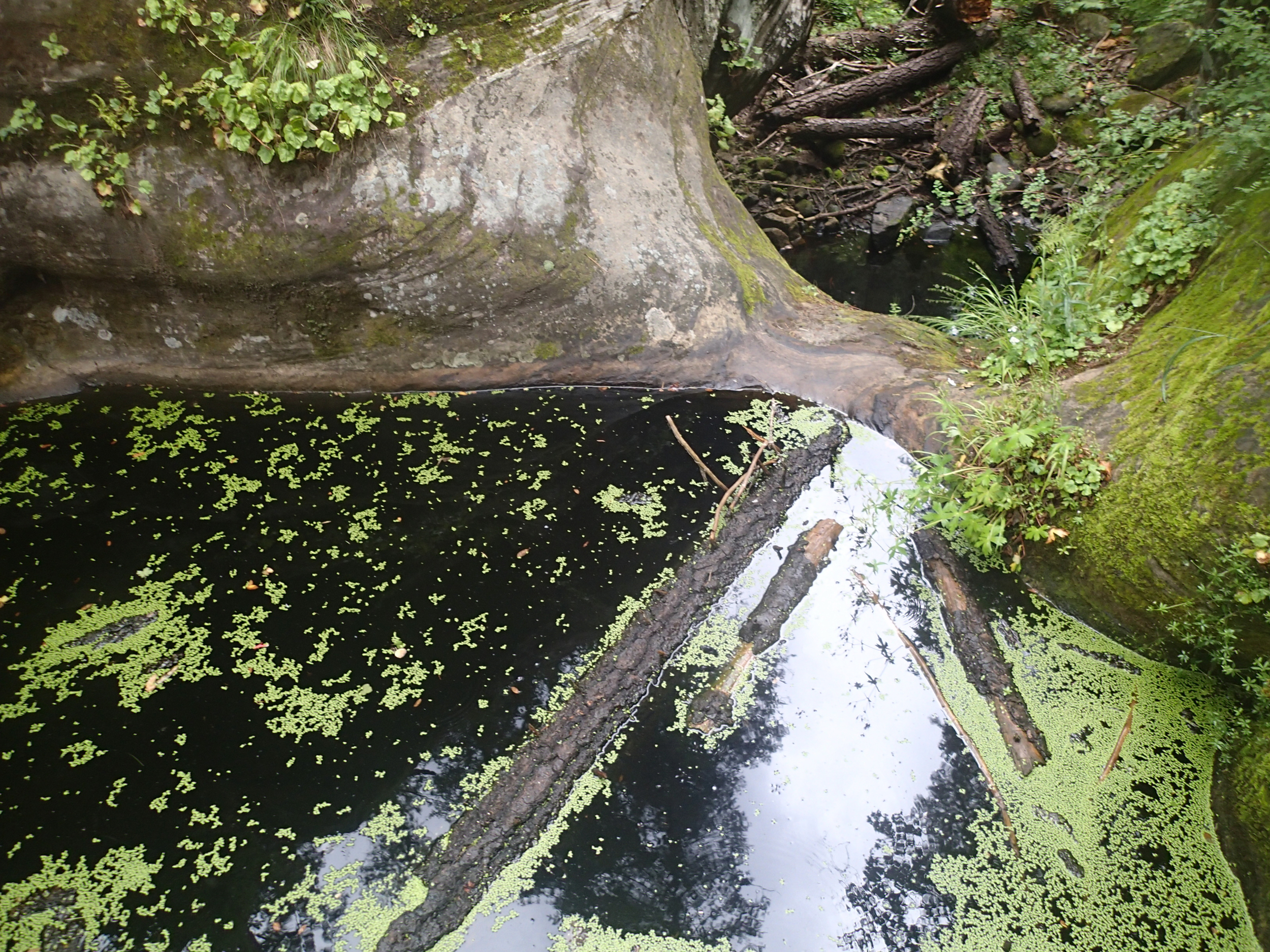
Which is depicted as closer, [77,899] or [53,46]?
[77,899]

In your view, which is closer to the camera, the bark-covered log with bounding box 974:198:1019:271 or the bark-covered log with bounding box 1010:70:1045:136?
the bark-covered log with bounding box 974:198:1019:271

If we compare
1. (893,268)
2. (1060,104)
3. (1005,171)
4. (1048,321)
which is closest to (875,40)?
(1060,104)

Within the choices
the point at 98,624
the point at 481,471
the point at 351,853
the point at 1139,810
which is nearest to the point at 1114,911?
the point at 1139,810

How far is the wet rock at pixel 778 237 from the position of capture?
595 centimetres

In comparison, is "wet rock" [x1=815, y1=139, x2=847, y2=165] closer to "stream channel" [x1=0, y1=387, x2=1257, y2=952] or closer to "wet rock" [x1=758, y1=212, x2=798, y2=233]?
"wet rock" [x1=758, y1=212, x2=798, y2=233]

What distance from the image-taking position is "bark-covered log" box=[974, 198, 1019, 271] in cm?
555

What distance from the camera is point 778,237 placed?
5961 millimetres

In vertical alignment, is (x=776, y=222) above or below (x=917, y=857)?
above

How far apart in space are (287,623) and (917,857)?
2.26 metres

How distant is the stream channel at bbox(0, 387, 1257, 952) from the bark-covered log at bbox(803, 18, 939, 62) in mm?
5079

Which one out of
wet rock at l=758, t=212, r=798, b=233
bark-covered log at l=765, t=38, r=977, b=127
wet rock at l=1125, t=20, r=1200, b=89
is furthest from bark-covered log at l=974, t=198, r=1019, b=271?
wet rock at l=1125, t=20, r=1200, b=89

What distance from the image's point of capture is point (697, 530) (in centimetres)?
316

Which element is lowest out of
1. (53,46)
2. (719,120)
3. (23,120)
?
(719,120)

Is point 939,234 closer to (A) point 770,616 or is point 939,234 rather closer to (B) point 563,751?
(A) point 770,616
